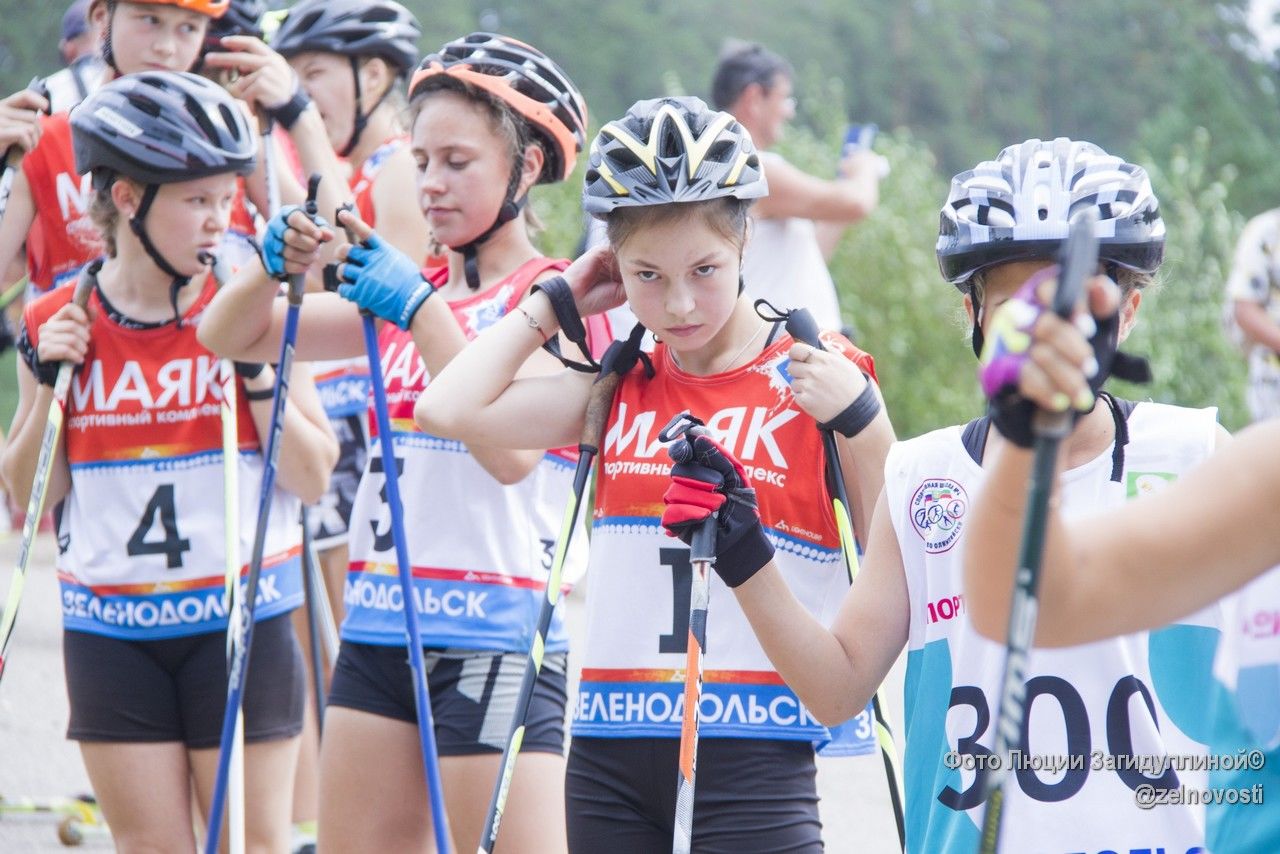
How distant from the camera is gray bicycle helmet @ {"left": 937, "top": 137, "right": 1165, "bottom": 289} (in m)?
3.11

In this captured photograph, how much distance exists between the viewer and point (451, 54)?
4.68 metres

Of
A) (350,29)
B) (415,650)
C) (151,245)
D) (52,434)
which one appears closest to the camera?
(415,650)

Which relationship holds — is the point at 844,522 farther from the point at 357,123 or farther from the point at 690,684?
the point at 357,123

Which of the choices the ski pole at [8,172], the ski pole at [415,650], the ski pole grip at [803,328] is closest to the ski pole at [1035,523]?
the ski pole grip at [803,328]

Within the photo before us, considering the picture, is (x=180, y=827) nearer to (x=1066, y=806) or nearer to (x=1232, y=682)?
(x=1066, y=806)

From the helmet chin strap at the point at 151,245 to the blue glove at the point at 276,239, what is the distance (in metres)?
0.49

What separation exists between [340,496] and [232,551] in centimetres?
201

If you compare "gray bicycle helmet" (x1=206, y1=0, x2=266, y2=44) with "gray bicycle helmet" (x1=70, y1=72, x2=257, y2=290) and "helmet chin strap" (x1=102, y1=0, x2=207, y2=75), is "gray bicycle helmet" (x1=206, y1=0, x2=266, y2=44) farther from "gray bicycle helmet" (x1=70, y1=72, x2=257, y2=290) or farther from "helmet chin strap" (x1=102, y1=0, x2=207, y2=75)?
"gray bicycle helmet" (x1=70, y1=72, x2=257, y2=290)

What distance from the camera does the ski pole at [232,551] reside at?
14.9 ft

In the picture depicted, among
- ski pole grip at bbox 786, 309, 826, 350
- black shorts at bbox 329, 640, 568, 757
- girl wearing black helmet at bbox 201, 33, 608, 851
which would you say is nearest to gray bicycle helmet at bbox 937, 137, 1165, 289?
ski pole grip at bbox 786, 309, 826, 350

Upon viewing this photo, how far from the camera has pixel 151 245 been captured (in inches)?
194

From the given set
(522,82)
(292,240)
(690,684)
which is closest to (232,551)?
(292,240)

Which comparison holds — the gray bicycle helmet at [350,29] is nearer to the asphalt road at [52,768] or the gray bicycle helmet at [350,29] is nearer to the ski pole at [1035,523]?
the asphalt road at [52,768]

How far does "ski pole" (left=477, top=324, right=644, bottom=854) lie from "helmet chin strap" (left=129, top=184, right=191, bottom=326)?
1619 millimetres
